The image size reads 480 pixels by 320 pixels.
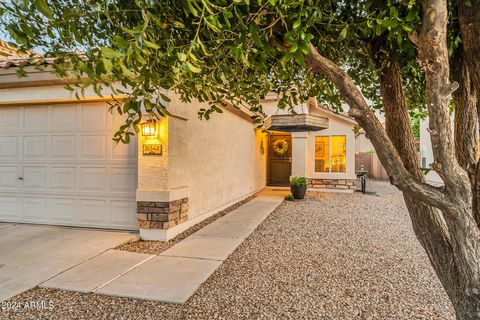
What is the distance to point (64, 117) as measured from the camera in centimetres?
516

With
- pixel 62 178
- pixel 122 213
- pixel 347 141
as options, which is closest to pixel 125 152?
pixel 122 213

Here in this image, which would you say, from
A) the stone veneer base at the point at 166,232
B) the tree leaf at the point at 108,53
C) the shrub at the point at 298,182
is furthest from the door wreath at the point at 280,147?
the tree leaf at the point at 108,53

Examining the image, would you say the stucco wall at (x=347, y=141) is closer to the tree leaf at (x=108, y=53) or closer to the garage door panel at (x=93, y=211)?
the garage door panel at (x=93, y=211)

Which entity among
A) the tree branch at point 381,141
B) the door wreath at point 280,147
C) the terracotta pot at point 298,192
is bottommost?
the terracotta pot at point 298,192

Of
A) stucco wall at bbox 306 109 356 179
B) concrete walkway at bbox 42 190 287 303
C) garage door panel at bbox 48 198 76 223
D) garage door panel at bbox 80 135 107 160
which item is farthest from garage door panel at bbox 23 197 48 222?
stucco wall at bbox 306 109 356 179

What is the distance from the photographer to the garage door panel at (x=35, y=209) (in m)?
5.28

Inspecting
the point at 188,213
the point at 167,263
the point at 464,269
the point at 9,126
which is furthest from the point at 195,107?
the point at 464,269

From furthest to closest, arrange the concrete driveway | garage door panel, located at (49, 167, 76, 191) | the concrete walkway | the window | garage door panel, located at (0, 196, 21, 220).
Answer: the window
garage door panel, located at (0, 196, 21, 220)
garage door panel, located at (49, 167, 76, 191)
the concrete driveway
the concrete walkway

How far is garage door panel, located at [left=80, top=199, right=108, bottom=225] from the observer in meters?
5.05

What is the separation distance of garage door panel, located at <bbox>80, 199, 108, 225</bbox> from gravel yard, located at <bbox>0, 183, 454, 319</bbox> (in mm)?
2165

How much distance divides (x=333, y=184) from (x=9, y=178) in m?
9.85

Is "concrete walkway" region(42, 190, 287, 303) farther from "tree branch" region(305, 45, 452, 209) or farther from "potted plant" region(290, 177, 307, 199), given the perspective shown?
"potted plant" region(290, 177, 307, 199)

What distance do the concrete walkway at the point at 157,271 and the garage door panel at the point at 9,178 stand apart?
2.96 m

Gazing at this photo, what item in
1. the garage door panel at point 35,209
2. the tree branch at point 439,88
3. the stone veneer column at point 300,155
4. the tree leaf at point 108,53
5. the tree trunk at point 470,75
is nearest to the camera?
the tree leaf at point 108,53
